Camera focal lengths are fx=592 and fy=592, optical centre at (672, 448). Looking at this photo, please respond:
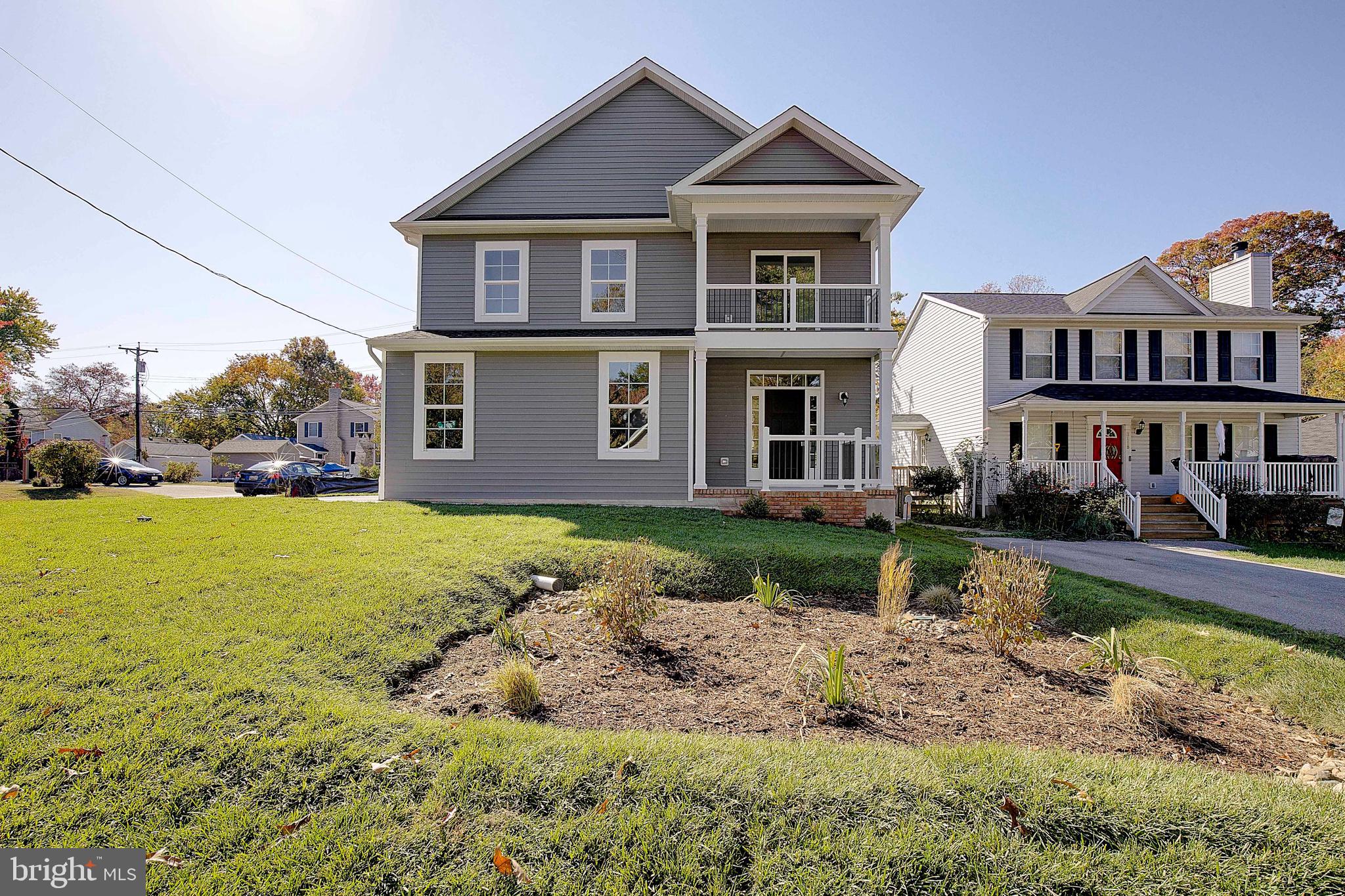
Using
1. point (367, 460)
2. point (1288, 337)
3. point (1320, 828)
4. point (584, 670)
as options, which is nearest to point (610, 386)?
point (584, 670)

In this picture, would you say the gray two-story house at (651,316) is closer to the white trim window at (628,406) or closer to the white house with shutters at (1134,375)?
the white trim window at (628,406)

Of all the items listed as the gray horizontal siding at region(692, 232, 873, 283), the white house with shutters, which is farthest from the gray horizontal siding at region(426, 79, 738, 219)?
the white house with shutters

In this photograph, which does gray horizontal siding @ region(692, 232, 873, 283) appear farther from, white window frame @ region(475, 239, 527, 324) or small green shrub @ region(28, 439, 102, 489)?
small green shrub @ region(28, 439, 102, 489)

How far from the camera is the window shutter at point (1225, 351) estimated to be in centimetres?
1852

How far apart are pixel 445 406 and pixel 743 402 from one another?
21.9 ft

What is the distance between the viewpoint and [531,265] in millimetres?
13891

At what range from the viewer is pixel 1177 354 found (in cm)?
1853

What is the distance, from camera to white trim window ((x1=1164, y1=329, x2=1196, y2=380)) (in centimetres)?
1848

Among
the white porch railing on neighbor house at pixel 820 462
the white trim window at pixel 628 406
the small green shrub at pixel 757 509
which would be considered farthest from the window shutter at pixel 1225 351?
the white trim window at pixel 628 406

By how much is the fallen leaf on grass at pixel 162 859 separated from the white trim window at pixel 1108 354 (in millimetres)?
22332

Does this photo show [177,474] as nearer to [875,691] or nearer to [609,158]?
[609,158]

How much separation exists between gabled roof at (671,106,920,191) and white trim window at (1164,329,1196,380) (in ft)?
43.0

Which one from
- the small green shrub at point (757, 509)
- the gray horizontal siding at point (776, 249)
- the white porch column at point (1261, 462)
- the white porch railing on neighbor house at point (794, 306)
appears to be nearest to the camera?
the small green shrub at point (757, 509)

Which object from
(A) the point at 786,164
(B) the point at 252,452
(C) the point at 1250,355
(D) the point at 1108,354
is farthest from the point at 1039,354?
(B) the point at 252,452
